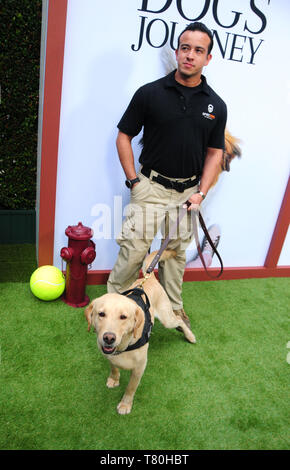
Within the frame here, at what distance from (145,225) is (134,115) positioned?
82 cm

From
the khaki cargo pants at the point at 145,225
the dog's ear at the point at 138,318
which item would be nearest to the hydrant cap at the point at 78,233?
the khaki cargo pants at the point at 145,225

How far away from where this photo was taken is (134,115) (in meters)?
2.40

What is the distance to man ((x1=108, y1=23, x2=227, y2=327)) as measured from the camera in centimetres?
233

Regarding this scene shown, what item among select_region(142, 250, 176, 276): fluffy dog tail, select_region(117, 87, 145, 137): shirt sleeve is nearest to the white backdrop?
select_region(117, 87, 145, 137): shirt sleeve

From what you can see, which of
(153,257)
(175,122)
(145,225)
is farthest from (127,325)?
(175,122)

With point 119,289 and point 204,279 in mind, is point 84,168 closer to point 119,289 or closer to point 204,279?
point 119,289

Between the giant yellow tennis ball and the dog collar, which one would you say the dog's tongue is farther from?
the giant yellow tennis ball

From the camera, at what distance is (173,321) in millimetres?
2514

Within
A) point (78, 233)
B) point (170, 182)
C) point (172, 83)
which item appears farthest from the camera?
→ point (78, 233)

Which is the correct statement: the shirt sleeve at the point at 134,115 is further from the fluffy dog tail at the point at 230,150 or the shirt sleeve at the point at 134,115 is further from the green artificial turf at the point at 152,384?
the green artificial turf at the point at 152,384

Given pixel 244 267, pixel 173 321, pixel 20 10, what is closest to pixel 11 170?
pixel 20 10

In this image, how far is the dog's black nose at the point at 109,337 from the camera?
1710 millimetres

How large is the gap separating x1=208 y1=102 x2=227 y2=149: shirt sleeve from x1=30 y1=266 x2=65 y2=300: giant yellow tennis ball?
5.58 ft

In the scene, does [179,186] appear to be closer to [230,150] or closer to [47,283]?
[230,150]
